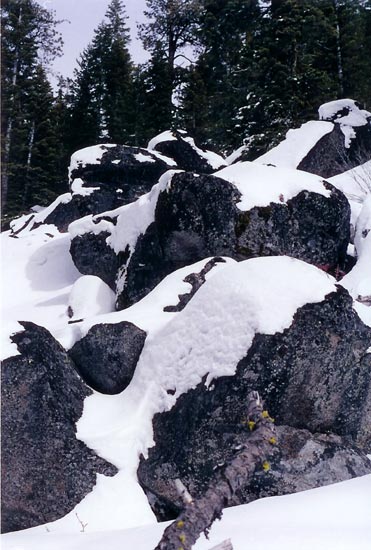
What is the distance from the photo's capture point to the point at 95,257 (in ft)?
38.0

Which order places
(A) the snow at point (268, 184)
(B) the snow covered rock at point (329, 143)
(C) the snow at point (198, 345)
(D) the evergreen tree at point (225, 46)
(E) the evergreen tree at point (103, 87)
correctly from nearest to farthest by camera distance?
1. (C) the snow at point (198, 345)
2. (A) the snow at point (268, 184)
3. (B) the snow covered rock at point (329, 143)
4. (D) the evergreen tree at point (225, 46)
5. (E) the evergreen tree at point (103, 87)

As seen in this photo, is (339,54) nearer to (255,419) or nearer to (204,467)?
(204,467)

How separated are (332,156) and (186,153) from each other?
4.08 metres

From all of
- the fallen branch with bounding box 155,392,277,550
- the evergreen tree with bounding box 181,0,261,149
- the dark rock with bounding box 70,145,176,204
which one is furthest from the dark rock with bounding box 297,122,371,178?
the fallen branch with bounding box 155,392,277,550

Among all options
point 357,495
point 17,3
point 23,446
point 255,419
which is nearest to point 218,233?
point 23,446

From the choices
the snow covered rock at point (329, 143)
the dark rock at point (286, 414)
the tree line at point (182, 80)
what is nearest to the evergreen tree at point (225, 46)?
the tree line at point (182, 80)

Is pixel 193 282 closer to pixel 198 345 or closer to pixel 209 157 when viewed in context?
pixel 198 345

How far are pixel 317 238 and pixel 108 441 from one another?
538 centimetres

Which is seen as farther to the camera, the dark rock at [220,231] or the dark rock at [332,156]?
the dark rock at [332,156]

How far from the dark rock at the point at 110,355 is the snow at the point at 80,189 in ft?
27.9

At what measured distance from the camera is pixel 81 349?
665 centimetres

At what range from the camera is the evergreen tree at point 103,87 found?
26000mm

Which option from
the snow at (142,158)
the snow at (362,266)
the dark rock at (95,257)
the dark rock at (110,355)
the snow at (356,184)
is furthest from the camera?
the snow at (142,158)

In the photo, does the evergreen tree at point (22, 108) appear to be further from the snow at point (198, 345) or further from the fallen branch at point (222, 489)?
the fallen branch at point (222, 489)
